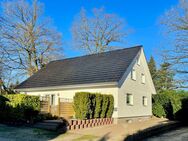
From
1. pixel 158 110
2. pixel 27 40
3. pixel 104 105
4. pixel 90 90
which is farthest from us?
pixel 27 40

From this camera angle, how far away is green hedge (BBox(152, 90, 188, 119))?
2488 centimetres

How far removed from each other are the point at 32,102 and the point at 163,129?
959 centimetres

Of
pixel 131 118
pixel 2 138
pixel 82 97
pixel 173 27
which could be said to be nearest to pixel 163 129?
pixel 131 118

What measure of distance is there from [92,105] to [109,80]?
306 centimetres

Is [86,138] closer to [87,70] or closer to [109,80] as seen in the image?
[109,80]

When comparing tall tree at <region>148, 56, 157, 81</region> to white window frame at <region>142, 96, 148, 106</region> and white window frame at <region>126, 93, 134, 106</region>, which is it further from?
white window frame at <region>126, 93, 134, 106</region>

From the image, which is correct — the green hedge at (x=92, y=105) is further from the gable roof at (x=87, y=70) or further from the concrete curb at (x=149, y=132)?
the concrete curb at (x=149, y=132)

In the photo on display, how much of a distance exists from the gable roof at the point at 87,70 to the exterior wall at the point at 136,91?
3.09 ft

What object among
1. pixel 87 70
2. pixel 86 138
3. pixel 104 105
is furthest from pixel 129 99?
pixel 86 138

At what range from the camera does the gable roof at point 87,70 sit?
20688 mm

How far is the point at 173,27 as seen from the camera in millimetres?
27312

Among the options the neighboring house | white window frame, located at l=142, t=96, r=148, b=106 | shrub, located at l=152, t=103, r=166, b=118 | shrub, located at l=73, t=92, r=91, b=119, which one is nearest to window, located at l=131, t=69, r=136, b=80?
the neighboring house

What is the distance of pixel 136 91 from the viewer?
76.1 ft

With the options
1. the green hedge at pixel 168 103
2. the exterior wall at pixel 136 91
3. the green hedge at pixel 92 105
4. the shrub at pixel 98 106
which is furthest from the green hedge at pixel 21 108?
the green hedge at pixel 168 103
